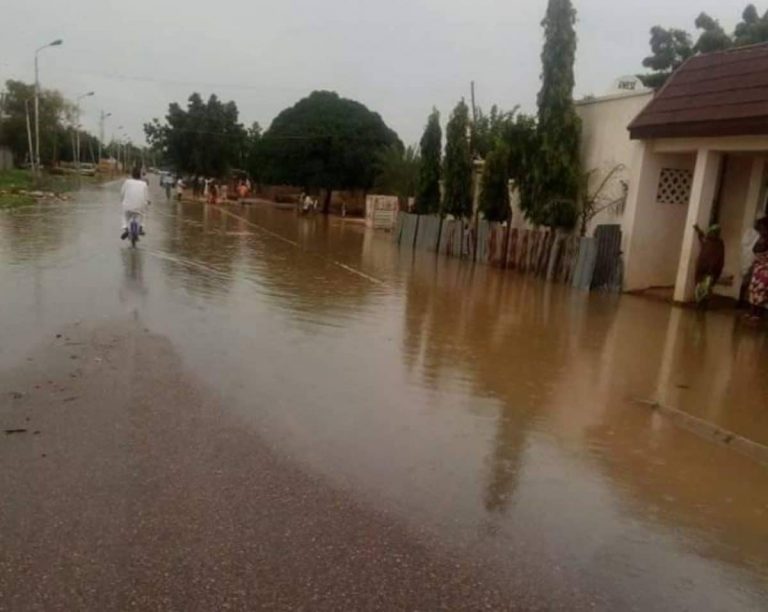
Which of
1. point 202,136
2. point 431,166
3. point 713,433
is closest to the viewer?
point 713,433

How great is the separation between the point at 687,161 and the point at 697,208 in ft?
7.98

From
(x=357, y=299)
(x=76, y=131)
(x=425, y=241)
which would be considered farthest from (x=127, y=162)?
(x=357, y=299)

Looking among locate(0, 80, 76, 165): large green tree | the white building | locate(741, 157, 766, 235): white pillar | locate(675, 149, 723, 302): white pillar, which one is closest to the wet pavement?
locate(675, 149, 723, 302): white pillar

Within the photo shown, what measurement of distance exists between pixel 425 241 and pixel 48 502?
21991 millimetres

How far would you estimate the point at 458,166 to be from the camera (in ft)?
80.9

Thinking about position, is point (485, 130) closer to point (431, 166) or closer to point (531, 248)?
point (431, 166)

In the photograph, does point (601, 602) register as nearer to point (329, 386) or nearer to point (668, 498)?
point (668, 498)

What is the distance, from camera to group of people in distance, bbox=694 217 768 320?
12641 mm

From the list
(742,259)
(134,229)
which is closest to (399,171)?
(134,229)

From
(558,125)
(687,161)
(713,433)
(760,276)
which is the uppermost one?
(558,125)

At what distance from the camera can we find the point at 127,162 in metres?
153

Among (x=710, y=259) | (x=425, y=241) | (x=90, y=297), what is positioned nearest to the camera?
(x=90, y=297)

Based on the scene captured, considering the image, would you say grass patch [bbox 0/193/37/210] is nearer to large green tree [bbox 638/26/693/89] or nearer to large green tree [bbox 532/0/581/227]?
large green tree [bbox 532/0/581/227]

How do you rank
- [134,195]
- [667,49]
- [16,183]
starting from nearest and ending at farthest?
[134,195] < [667,49] < [16,183]
